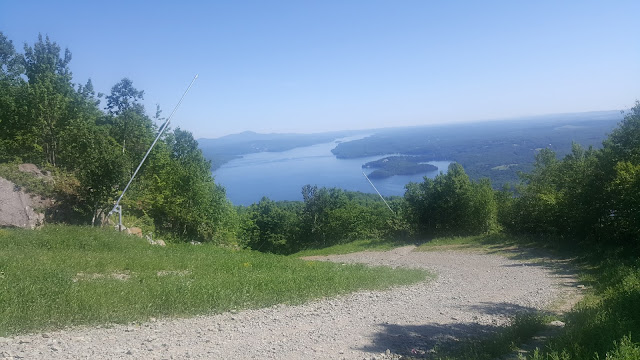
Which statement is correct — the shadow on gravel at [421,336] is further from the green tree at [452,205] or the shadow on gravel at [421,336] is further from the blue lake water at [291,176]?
the blue lake water at [291,176]

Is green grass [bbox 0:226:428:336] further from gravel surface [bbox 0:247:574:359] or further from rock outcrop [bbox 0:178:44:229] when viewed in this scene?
rock outcrop [bbox 0:178:44:229]

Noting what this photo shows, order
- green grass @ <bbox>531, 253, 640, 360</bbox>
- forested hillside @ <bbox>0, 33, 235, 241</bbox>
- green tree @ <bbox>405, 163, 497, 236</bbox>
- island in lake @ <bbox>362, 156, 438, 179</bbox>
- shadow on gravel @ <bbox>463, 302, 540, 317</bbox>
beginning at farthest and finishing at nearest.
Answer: island in lake @ <bbox>362, 156, 438, 179</bbox>, green tree @ <bbox>405, 163, 497, 236</bbox>, forested hillside @ <bbox>0, 33, 235, 241</bbox>, shadow on gravel @ <bbox>463, 302, 540, 317</bbox>, green grass @ <bbox>531, 253, 640, 360</bbox>

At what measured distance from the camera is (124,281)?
33.2 ft

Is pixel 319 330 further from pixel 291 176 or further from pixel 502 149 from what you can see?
pixel 291 176

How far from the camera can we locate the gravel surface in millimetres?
6191

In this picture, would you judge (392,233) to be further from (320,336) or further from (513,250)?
(320,336)

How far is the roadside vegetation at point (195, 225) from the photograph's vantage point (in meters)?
7.91

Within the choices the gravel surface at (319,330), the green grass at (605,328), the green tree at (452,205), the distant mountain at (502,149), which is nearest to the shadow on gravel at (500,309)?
the gravel surface at (319,330)

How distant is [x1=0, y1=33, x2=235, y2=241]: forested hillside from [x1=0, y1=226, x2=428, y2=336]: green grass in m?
3.12

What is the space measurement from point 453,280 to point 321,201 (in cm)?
3971

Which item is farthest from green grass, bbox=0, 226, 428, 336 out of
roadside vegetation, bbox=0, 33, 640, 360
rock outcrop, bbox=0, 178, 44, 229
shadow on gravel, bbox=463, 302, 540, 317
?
shadow on gravel, bbox=463, 302, 540, 317

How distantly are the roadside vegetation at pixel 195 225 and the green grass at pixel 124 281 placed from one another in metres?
0.04

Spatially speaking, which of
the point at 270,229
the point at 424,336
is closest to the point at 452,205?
the point at 424,336

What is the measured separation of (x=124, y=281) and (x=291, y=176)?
78.6 metres
